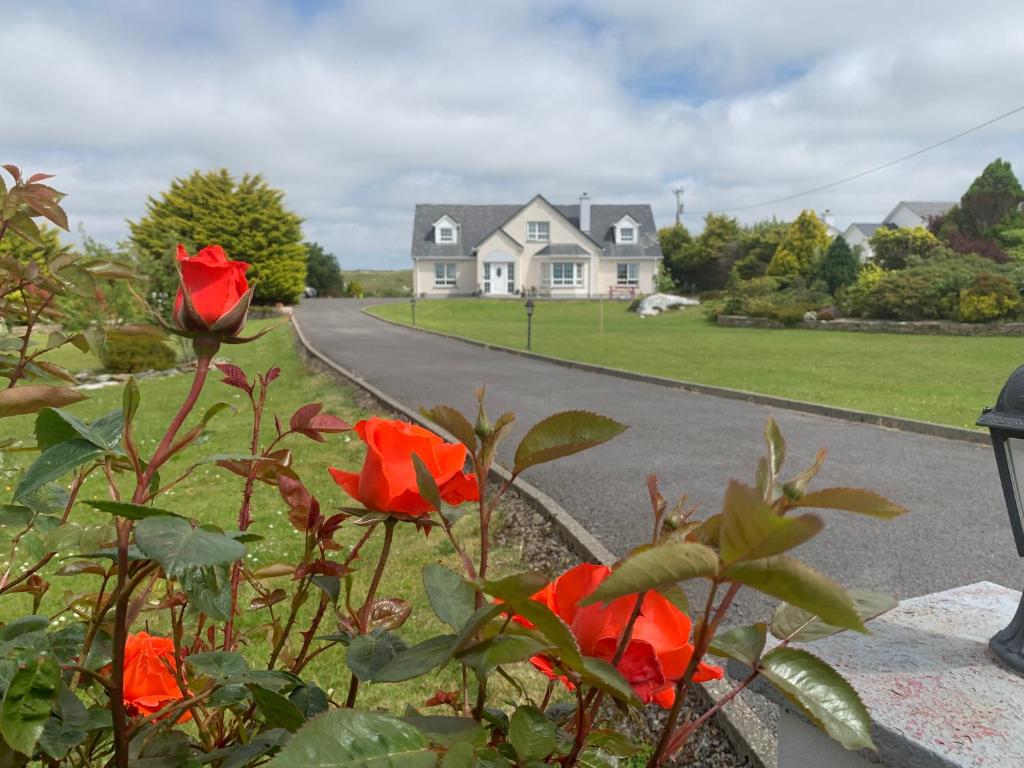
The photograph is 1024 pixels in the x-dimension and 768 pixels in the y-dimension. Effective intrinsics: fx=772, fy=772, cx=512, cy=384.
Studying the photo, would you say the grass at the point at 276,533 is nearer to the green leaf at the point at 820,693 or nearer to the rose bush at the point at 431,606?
the rose bush at the point at 431,606

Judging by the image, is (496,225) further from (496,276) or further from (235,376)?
(235,376)

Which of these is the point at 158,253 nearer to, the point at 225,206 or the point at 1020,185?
the point at 225,206

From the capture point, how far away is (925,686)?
1213 millimetres

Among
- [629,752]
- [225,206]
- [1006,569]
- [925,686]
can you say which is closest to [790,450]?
[1006,569]

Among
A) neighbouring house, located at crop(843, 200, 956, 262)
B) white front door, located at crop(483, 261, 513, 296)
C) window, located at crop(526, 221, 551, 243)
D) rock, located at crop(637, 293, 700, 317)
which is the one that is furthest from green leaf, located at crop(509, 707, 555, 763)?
neighbouring house, located at crop(843, 200, 956, 262)

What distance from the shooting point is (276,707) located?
0.67 m

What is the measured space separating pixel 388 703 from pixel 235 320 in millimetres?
2412

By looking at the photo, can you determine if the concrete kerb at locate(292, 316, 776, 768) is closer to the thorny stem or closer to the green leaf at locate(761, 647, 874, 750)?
the thorny stem

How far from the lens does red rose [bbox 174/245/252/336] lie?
2.27 ft

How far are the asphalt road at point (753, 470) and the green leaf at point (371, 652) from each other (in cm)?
106

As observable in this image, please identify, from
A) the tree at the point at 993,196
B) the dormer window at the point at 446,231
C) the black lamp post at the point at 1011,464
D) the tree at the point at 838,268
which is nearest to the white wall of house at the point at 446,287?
the dormer window at the point at 446,231

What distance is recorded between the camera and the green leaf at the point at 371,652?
0.67m

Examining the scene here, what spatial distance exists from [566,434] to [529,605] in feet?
0.51

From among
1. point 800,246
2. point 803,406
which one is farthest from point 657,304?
point 803,406
